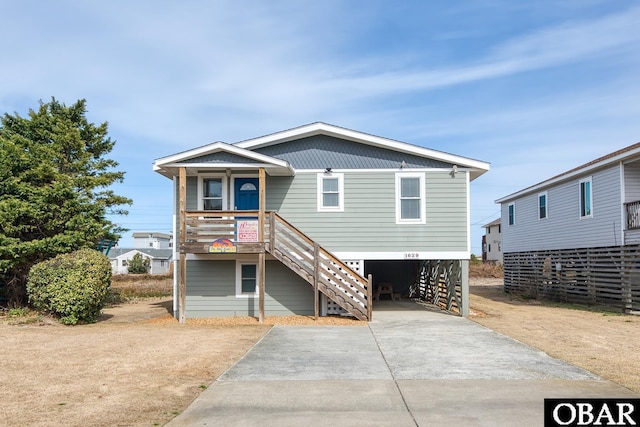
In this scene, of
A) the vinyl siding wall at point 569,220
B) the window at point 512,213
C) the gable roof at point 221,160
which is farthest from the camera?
the window at point 512,213

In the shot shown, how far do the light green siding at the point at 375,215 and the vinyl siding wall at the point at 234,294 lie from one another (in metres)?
1.63

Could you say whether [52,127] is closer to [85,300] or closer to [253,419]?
[85,300]

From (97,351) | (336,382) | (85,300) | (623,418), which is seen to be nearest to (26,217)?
(85,300)

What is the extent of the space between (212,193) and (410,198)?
637 centimetres

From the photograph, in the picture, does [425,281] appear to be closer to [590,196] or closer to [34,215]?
[590,196]

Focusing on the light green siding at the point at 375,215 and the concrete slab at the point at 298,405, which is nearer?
the concrete slab at the point at 298,405

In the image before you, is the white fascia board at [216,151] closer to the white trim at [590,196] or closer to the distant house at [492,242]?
the white trim at [590,196]

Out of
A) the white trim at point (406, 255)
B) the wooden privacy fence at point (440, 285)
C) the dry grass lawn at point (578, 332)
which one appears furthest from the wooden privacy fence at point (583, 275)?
the white trim at point (406, 255)

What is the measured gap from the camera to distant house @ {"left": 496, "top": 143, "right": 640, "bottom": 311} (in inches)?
758

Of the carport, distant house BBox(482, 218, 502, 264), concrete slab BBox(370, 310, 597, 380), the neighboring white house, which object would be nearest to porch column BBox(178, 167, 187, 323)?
concrete slab BBox(370, 310, 597, 380)

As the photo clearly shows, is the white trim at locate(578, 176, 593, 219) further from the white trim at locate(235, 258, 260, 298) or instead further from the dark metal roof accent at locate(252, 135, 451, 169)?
the white trim at locate(235, 258, 260, 298)

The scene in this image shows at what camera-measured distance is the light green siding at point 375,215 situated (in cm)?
1800

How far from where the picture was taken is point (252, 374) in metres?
9.04

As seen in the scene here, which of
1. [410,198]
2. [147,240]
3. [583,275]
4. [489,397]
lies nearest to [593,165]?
[583,275]
